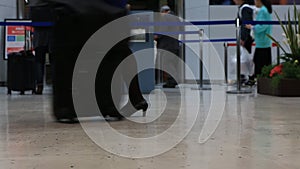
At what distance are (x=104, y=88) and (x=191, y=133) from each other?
2.93 ft

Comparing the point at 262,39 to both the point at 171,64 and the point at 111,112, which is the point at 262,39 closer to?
the point at 171,64

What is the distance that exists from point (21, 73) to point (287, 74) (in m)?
3.55

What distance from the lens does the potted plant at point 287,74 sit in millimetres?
6102

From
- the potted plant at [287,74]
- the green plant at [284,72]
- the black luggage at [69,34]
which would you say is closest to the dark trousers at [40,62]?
the potted plant at [287,74]

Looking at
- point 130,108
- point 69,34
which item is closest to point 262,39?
point 130,108

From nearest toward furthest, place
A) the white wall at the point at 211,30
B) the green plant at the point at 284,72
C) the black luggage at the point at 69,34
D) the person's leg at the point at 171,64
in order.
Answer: the black luggage at the point at 69,34
the green plant at the point at 284,72
the person's leg at the point at 171,64
the white wall at the point at 211,30

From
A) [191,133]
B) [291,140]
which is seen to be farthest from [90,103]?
[291,140]

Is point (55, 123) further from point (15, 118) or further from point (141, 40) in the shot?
point (141, 40)

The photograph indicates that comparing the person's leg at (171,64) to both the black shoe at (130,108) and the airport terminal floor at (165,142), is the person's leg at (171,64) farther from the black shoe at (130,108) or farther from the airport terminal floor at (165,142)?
the black shoe at (130,108)

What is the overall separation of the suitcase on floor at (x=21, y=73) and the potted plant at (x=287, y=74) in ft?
10.1

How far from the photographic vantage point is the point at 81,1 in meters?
3.39

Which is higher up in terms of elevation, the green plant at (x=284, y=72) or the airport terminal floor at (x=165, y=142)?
the green plant at (x=284, y=72)

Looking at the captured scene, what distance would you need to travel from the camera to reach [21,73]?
7.20m

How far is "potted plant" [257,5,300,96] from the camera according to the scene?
610 centimetres
